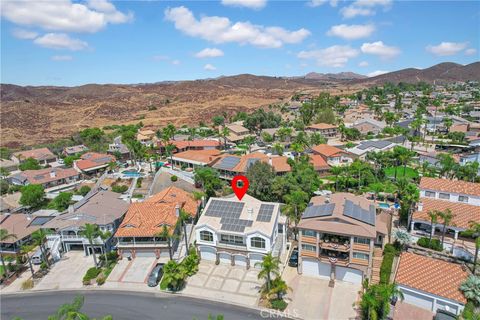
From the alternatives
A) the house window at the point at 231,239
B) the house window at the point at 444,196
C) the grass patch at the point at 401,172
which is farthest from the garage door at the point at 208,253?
the grass patch at the point at 401,172

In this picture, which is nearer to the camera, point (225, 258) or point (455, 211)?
point (225, 258)

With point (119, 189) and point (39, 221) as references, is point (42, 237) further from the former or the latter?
point (119, 189)

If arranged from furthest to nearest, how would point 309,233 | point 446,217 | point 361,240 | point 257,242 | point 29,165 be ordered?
point 29,165 < point 446,217 < point 257,242 < point 309,233 < point 361,240

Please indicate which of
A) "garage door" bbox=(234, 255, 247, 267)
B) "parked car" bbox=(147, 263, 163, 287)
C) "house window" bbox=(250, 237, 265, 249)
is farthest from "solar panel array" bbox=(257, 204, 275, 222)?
"parked car" bbox=(147, 263, 163, 287)

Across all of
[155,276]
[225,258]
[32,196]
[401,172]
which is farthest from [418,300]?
[32,196]

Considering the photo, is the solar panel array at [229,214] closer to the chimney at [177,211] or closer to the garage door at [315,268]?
the chimney at [177,211]

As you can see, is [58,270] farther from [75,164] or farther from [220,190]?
[75,164]

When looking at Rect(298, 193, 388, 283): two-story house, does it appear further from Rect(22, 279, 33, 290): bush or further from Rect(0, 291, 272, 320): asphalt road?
Rect(22, 279, 33, 290): bush

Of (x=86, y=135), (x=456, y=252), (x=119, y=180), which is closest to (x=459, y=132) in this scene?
(x=456, y=252)
